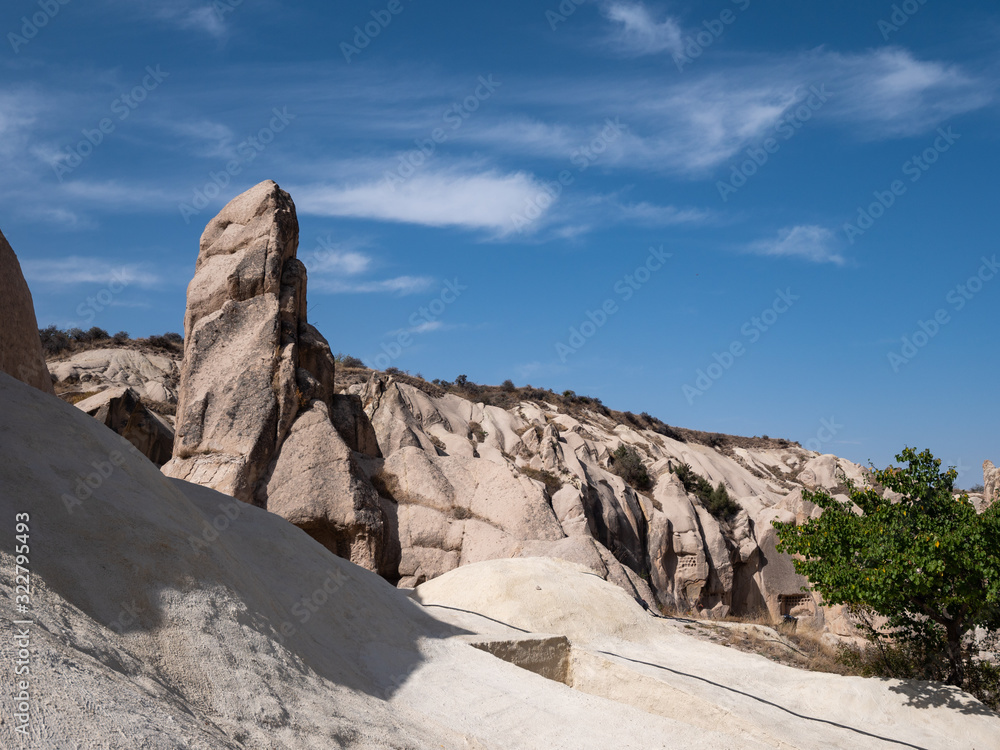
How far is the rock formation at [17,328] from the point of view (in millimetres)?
8961

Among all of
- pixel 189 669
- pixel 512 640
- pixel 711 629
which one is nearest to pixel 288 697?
pixel 189 669

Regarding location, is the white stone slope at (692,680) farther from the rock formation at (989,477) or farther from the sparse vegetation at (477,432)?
the rock formation at (989,477)

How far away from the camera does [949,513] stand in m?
10.6

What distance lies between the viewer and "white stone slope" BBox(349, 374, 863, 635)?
17266 mm

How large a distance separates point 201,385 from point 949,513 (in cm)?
1476

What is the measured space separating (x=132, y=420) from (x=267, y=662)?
1705 cm

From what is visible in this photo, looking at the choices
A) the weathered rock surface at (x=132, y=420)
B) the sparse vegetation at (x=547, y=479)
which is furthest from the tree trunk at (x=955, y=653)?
the weathered rock surface at (x=132, y=420)

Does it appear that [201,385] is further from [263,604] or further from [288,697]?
[288,697]

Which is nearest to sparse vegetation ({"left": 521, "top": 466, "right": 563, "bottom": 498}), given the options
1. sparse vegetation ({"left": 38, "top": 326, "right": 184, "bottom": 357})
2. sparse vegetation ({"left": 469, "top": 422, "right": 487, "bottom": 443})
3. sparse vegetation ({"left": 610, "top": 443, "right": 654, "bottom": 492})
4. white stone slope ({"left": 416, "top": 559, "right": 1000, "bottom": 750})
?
white stone slope ({"left": 416, "top": 559, "right": 1000, "bottom": 750})

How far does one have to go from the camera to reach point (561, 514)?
19453mm

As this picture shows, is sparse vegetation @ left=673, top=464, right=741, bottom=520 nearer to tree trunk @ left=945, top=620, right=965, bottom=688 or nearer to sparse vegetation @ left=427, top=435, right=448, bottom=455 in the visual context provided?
sparse vegetation @ left=427, top=435, right=448, bottom=455

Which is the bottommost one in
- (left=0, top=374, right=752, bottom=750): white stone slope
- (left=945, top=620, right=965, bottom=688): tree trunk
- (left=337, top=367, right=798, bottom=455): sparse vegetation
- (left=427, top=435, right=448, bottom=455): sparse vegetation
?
(left=0, top=374, right=752, bottom=750): white stone slope

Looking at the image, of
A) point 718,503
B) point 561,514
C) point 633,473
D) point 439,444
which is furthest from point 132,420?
point 718,503

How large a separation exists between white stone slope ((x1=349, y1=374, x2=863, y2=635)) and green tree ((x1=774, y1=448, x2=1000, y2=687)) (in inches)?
85.9
